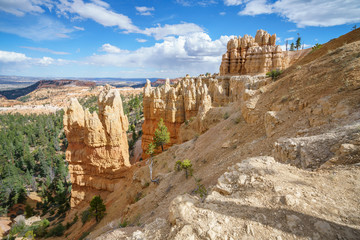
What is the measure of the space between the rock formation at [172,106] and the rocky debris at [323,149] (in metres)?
24.9

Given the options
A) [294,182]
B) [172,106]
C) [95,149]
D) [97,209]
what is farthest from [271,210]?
[172,106]

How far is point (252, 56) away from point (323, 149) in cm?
3882

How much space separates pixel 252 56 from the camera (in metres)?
39.2

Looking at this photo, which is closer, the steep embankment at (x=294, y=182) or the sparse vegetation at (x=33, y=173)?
the steep embankment at (x=294, y=182)

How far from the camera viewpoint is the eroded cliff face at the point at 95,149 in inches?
762

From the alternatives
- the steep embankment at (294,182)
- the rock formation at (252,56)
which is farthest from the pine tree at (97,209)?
the rock formation at (252,56)

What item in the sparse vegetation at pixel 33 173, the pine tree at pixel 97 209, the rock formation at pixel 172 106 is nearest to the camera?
the pine tree at pixel 97 209

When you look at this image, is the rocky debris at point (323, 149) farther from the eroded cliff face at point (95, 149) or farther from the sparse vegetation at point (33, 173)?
the sparse vegetation at point (33, 173)

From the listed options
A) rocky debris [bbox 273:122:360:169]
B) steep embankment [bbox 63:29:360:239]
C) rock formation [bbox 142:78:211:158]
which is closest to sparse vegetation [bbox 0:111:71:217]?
rock formation [bbox 142:78:211:158]

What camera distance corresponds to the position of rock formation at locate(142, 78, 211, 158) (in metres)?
31.4

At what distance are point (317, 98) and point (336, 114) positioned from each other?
196 centimetres

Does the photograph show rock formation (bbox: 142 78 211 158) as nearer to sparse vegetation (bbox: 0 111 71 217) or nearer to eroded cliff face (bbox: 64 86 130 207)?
eroded cliff face (bbox: 64 86 130 207)

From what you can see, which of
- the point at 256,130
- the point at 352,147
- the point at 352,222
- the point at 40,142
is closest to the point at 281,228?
the point at 352,222

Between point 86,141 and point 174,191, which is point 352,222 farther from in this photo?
point 86,141
